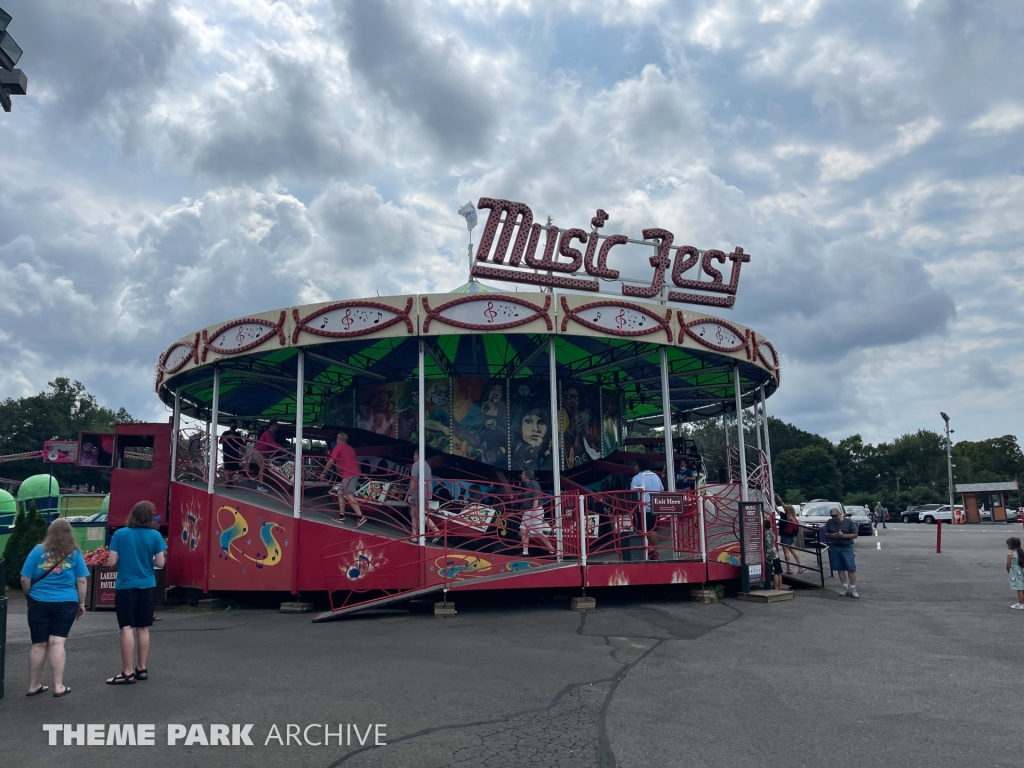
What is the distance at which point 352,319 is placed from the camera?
12.4 m

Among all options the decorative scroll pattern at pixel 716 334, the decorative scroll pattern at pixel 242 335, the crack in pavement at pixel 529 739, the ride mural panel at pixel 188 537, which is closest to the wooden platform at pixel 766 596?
the decorative scroll pattern at pixel 716 334

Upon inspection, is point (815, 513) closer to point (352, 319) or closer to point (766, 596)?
point (766, 596)

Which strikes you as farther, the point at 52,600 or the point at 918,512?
the point at 918,512

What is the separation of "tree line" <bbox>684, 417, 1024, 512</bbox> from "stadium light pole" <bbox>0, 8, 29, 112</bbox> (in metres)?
64.5

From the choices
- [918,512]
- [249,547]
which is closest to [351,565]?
[249,547]

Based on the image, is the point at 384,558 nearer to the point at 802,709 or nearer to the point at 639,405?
the point at 802,709

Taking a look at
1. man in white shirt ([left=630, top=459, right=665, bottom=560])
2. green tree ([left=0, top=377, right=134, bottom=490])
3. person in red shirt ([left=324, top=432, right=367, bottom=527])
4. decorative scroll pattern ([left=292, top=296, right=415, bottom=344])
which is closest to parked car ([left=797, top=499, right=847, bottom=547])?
man in white shirt ([left=630, top=459, right=665, bottom=560])

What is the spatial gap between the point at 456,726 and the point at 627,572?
6.03 metres

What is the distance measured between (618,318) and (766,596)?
5168 millimetres

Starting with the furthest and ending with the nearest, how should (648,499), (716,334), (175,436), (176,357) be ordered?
1. (175,436)
2. (176,357)
3. (716,334)
4. (648,499)

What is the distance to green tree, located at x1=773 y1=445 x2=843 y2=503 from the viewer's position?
6875 centimetres

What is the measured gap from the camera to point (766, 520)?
43.3 ft

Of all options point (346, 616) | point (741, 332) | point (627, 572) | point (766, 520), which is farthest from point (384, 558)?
point (741, 332)

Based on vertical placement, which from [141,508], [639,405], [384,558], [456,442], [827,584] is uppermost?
[639,405]
